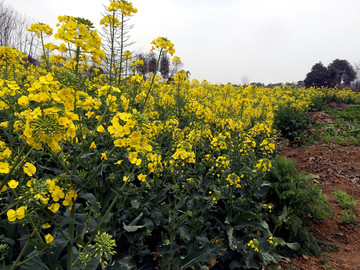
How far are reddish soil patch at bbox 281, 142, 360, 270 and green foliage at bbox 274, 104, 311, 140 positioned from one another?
0.72m

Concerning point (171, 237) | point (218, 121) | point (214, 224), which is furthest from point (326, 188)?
point (171, 237)

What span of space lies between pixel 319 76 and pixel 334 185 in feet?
66.6

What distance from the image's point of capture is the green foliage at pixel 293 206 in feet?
10.2

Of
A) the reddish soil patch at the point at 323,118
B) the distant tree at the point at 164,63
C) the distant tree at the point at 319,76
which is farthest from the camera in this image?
the distant tree at the point at 319,76

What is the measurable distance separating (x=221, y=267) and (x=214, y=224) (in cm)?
44

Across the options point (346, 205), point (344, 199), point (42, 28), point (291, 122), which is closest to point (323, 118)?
point (291, 122)

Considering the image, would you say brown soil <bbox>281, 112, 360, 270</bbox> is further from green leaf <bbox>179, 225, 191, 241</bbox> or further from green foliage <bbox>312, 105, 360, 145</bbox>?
green leaf <bbox>179, 225, 191, 241</bbox>

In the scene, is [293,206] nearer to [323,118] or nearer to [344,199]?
[344,199]

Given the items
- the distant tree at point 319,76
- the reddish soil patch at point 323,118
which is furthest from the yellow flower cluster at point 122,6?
the distant tree at point 319,76

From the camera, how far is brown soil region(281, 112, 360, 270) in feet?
9.80

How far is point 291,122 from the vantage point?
8133 mm

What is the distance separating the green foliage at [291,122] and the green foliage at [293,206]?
4698mm

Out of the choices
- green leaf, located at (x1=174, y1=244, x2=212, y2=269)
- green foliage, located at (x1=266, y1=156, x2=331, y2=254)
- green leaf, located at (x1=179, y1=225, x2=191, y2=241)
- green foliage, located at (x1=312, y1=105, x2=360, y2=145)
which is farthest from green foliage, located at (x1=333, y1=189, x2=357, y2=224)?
green foliage, located at (x1=312, y1=105, x2=360, y2=145)

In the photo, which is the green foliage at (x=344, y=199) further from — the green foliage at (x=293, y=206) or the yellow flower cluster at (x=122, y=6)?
the yellow flower cluster at (x=122, y=6)
